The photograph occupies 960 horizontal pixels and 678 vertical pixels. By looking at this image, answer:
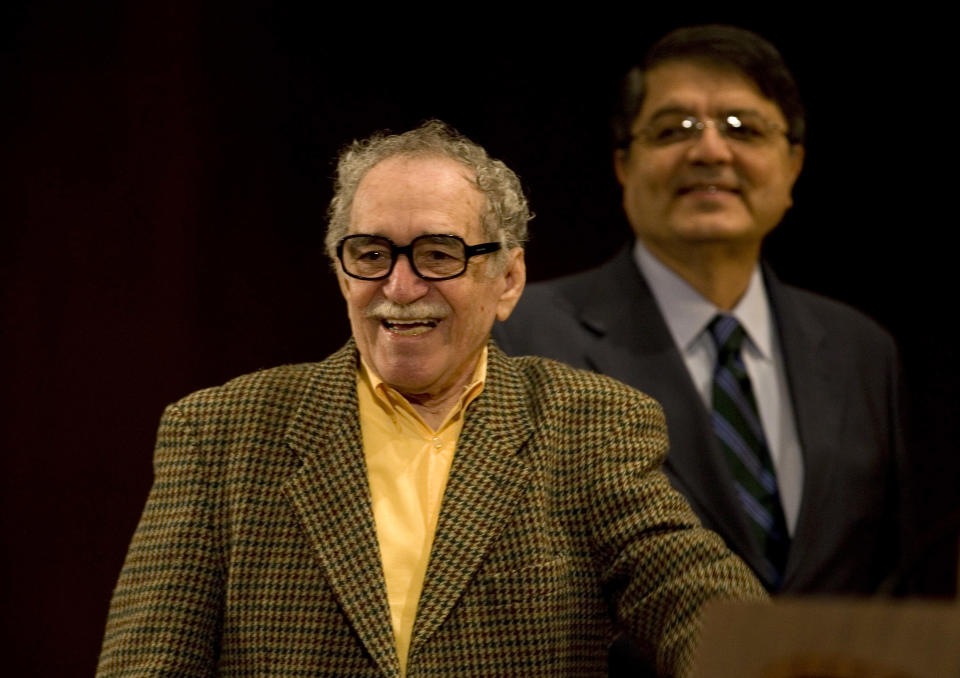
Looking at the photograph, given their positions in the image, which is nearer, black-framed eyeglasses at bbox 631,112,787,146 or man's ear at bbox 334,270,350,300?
man's ear at bbox 334,270,350,300

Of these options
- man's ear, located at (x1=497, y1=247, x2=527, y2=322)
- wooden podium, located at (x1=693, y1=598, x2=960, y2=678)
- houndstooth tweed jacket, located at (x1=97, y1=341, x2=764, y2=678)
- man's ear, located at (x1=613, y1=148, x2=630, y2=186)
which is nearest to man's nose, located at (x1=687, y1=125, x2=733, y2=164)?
man's ear, located at (x1=613, y1=148, x2=630, y2=186)

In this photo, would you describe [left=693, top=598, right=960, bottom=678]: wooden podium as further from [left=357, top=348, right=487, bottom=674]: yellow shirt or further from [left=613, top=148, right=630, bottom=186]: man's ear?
[left=613, top=148, right=630, bottom=186]: man's ear

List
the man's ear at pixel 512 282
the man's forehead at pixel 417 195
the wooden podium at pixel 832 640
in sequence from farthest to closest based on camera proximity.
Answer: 1. the man's ear at pixel 512 282
2. the man's forehead at pixel 417 195
3. the wooden podium at pixel 832 640

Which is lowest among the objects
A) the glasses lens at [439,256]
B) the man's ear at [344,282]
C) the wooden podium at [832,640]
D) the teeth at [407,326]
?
the wooden podium at [832,640]

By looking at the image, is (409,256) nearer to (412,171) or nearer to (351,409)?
(412,171)

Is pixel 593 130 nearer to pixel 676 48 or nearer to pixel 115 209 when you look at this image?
pixel 676 48

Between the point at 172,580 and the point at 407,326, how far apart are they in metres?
0.50

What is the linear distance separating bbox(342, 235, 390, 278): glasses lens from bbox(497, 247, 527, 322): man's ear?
0.24 m

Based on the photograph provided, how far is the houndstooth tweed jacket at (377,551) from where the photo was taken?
1.65 metres

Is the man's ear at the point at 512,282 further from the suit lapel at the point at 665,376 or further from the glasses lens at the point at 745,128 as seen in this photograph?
the glasses lens at the point at 745,128

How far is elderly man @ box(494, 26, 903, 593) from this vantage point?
91.0 inches

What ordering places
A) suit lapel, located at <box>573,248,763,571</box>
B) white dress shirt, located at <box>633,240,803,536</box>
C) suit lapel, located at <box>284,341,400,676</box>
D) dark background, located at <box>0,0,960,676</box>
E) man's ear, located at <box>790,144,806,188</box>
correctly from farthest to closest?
dark background, located at <box>0,0,960,676</box> < man's ear, located at <box>790,144,806,188</box> < white dress shirt, located at <box>633,240,803,536</box> < suit lapel, located at <box>573,248,763,571</box> < suit lapel, located at <box>284,341,400,676</box>

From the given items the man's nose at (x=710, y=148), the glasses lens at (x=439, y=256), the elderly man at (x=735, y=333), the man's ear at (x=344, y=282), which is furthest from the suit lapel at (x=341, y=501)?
the man's nose at (x=710, y=148)

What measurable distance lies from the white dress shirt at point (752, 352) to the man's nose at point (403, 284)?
805mm
